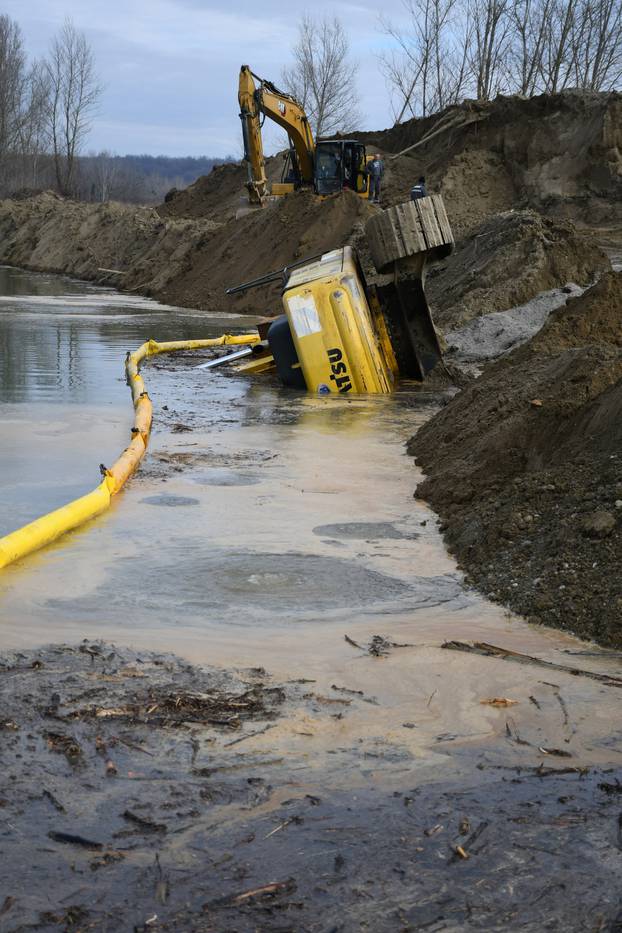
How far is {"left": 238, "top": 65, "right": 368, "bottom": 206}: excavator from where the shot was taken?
94.7 ft

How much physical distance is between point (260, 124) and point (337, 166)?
2.87 metres

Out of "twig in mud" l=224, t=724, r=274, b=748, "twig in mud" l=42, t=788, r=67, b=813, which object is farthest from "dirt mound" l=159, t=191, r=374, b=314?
"twig in mud" l=42, t=788, r=67, b=813

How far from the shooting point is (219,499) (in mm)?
7465

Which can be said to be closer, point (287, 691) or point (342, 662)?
point (287, 691)

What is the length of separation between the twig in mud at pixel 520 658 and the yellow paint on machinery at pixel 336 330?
834 cm

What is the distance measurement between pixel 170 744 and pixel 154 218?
40338 millimetres

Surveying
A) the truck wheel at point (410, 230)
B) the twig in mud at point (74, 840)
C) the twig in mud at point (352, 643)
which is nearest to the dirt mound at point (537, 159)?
the truck wheel at point (410, 230)

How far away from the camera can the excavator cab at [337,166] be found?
30.8 metres

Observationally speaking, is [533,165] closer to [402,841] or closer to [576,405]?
[576,405]

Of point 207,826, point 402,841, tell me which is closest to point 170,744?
point 207,826

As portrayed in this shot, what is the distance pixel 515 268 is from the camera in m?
18.8

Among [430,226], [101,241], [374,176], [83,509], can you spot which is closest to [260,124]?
[374,176]

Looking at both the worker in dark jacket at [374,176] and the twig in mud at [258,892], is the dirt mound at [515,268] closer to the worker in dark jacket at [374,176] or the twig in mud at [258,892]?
the worker in dark jacket at [374,176]

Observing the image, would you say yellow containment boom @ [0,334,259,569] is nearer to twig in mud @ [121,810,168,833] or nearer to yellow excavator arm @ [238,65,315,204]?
twig in mud @ [121,810,168,833]
